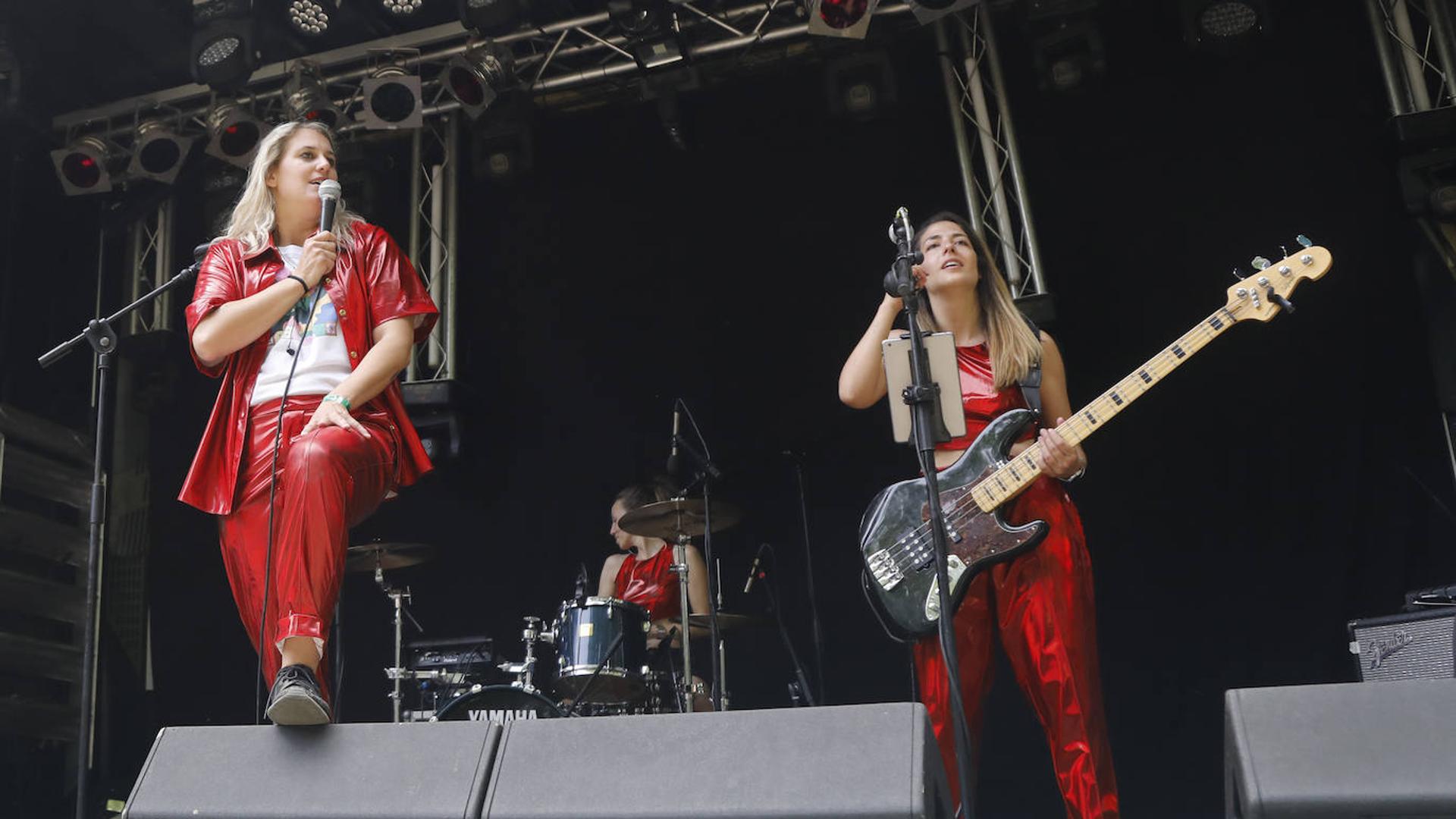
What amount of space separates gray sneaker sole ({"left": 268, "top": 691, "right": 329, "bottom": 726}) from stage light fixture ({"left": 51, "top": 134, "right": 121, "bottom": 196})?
5199 millimetres

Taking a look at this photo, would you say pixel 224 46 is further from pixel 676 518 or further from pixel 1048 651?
pixel 1048 651

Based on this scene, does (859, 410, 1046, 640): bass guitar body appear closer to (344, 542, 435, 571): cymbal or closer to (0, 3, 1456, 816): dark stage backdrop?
(0, 3, 1456, 816): dark stage backdrop

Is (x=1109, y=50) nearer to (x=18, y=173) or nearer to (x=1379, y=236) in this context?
(x=1379, y=236)

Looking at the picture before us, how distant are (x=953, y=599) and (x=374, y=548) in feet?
11.2

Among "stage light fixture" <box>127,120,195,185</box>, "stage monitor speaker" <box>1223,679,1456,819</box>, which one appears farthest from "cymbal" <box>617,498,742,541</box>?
"stage monitor speaker" <box>1223,679,1456,819</box>

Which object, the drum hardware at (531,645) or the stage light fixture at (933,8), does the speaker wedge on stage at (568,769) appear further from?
the stage light fixture at (933,8)

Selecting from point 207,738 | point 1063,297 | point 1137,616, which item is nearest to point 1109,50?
point 1063,297

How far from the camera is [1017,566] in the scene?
3.19 metres

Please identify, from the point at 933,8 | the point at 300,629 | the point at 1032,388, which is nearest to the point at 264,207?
the point at 300,629

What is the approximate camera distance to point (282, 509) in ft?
8.55

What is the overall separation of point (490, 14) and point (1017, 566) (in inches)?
159

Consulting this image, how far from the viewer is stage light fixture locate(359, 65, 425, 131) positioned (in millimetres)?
6102

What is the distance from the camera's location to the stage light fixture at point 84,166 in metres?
6.38

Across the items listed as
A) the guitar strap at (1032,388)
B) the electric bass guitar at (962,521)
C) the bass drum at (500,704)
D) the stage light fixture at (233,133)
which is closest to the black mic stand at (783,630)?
the bass drum at (500,704)
